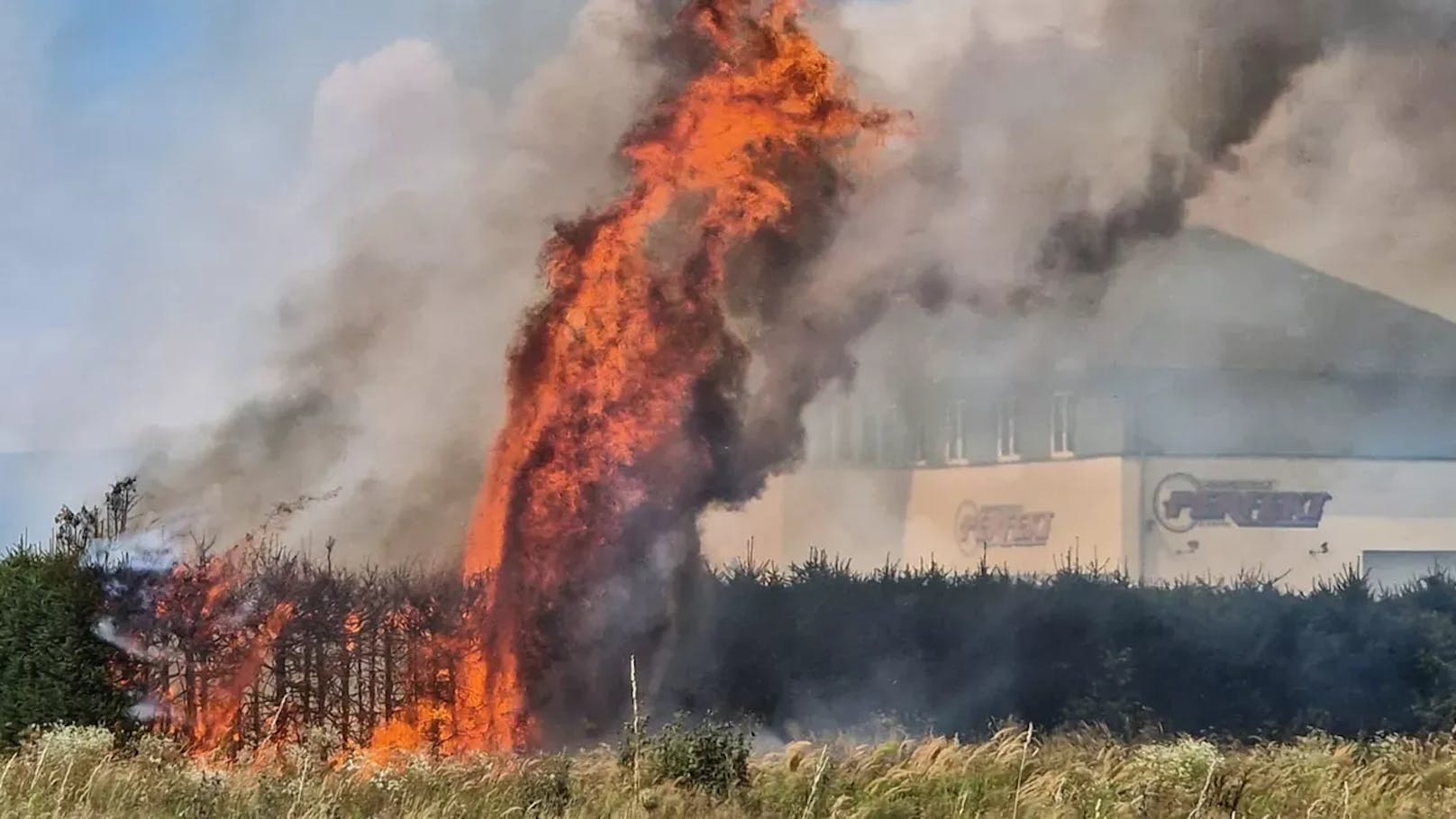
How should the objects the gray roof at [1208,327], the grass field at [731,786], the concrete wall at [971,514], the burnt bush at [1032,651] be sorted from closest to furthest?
the grass field at [731,786] < the burnt bush at [1032,651] < the gray roof at [1208,327] < the concrete wall at [971,514]

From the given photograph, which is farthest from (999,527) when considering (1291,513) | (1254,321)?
(1254,321)

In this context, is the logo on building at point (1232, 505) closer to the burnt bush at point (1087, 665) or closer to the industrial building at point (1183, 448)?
the industrial building at point (1183, 448)

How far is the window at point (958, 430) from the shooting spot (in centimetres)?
1828

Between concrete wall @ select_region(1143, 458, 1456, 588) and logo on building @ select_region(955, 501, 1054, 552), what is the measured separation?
1.45 m

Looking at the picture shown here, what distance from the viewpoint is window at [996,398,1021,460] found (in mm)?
18203

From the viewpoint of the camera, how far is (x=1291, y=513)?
19.2 meters

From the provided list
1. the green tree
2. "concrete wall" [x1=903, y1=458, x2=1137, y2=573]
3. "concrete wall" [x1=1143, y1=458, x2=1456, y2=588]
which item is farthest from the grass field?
"concrete wall" [x1=1143, y1=458, x2=1456, y2=588]

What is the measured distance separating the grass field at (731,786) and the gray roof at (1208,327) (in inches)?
275

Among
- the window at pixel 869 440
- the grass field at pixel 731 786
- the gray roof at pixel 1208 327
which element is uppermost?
the gray roof at pixel 1208 327

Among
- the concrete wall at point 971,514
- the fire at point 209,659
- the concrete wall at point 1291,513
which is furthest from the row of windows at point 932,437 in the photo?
the fire at point 209,659

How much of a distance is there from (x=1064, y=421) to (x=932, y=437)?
1.84 meters

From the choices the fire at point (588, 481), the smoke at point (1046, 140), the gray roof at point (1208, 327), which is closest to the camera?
the fire at point (588, 481)

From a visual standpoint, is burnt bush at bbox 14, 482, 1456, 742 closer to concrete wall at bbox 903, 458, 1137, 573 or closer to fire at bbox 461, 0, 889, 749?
fire at bbox 461, 0, 889, 749

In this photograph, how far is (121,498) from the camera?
13711mm
